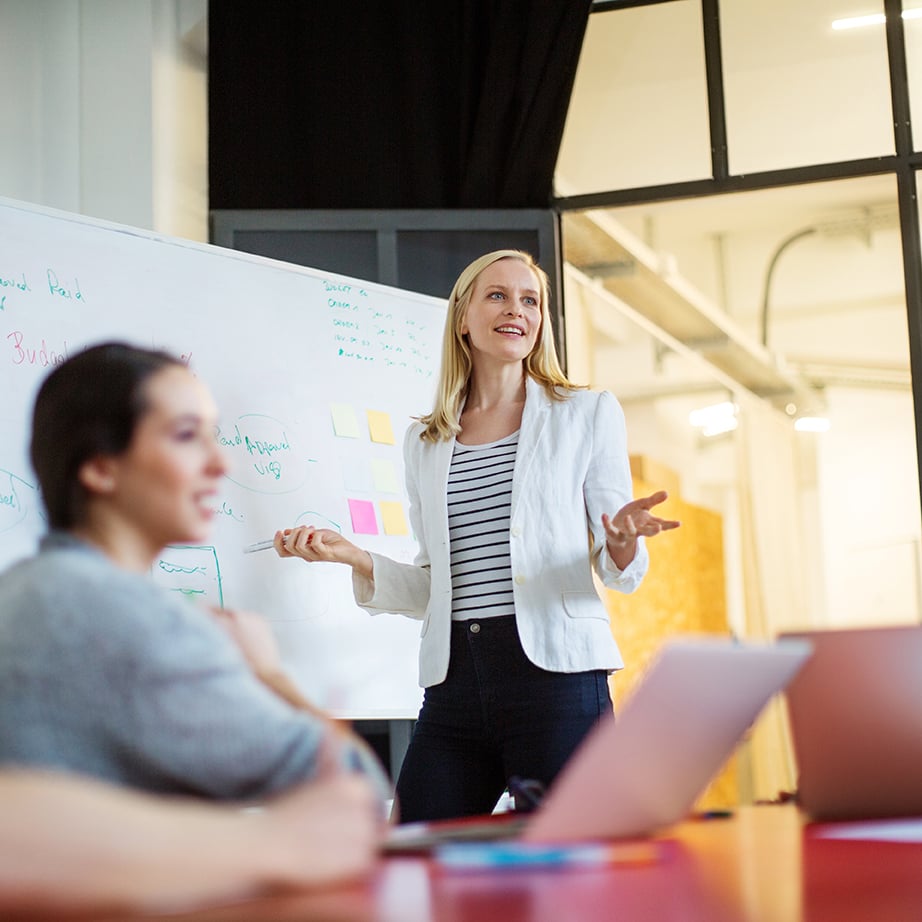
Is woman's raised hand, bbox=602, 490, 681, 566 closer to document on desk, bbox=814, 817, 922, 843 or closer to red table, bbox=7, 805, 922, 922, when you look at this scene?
document on desk, bbox=814, 817, 922, 843

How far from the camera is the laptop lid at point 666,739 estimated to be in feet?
2.90

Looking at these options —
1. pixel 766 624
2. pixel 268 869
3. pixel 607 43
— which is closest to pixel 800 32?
pixel 607 43

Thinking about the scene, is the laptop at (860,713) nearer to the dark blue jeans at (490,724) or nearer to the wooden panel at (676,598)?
the dark blue jeans at (490,724)

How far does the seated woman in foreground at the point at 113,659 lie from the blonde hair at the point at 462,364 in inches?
59.5

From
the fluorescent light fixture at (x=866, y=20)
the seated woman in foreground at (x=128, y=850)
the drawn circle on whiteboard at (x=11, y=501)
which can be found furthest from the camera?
the fluorescent light fixture at (x=866, y=20)

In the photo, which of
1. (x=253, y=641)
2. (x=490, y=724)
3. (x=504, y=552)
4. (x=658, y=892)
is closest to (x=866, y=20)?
(x=504, y=552)

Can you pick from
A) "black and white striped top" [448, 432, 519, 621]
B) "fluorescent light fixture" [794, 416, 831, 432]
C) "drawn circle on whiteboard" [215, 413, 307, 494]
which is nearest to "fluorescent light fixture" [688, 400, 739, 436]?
"fluorescent light fixture" [794, 416, 831, 432]

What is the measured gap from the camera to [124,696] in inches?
33.6

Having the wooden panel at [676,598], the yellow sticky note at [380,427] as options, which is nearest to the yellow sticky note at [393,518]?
the yellow sticky note at [380,427]

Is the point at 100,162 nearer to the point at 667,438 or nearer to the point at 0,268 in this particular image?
the point at 0,268

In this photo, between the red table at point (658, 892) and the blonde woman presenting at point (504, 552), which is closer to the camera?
the red table at point (658, 892)

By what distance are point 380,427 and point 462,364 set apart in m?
0.76

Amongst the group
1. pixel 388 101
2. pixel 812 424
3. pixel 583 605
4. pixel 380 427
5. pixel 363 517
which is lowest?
pixel 583 605

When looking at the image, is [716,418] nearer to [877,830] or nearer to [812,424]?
[812,424]
